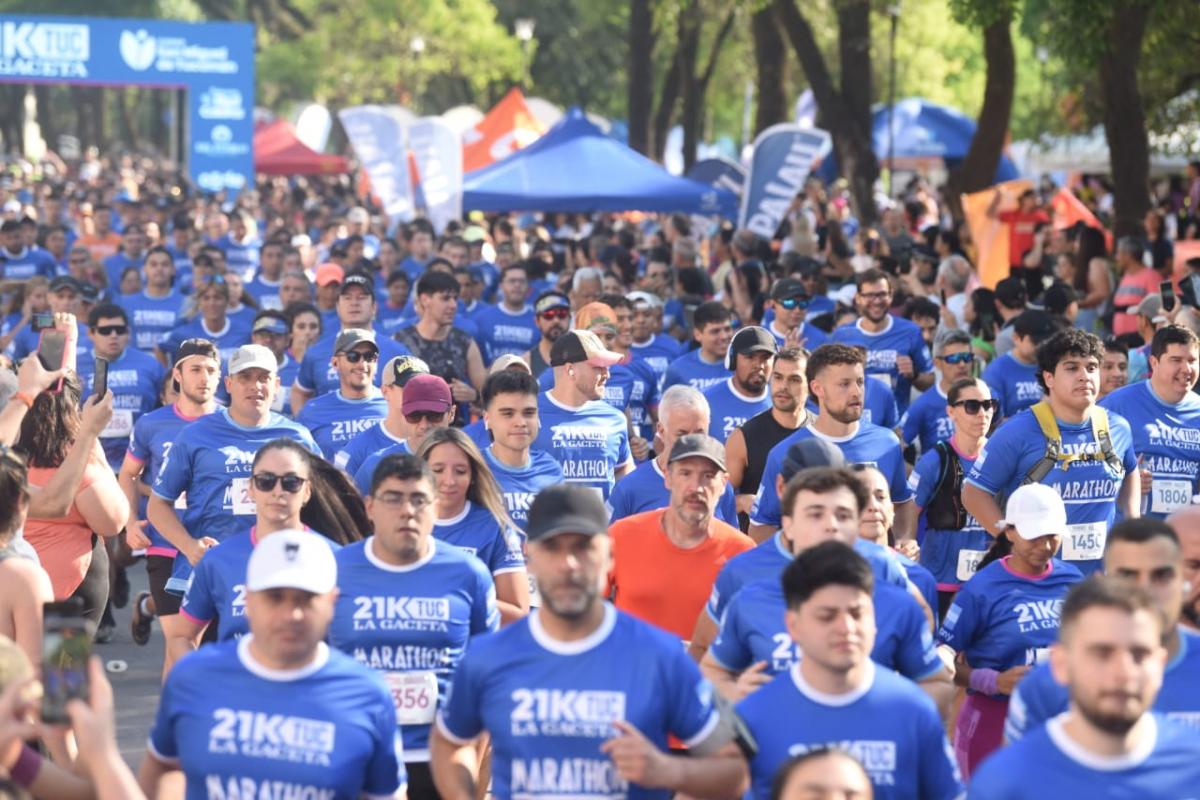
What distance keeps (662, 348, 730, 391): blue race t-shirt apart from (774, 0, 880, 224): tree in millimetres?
13659

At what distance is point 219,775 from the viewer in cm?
545

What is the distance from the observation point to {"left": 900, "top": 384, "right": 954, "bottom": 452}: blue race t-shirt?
11422 millimetres

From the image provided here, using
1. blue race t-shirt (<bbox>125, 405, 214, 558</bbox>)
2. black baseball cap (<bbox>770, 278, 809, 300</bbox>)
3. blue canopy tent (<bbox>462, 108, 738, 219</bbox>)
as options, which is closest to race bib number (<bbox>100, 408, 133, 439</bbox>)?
blue race t-shirt (<bbox>125, 405, 214, 558</bbox>)

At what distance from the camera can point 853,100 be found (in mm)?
26297

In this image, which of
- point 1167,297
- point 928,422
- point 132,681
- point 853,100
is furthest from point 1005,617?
point 853,100

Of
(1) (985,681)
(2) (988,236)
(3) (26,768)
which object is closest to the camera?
(3) (26,768)

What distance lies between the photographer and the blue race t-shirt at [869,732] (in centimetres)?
539

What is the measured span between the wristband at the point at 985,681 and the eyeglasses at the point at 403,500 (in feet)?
7.43

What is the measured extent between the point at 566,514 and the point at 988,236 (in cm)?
1609

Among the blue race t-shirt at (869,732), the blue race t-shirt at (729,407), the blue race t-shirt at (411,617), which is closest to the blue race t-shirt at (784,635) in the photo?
the blue race t-shirt at (869,732)

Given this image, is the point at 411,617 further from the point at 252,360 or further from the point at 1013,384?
the point at 1013,384

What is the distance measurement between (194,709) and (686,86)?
33.3 meters

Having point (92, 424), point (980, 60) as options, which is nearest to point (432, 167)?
point (92, 424)

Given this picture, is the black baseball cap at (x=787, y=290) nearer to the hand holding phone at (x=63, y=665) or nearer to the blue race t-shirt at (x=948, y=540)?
the blue race t-shirt at (x=948, y=540)
